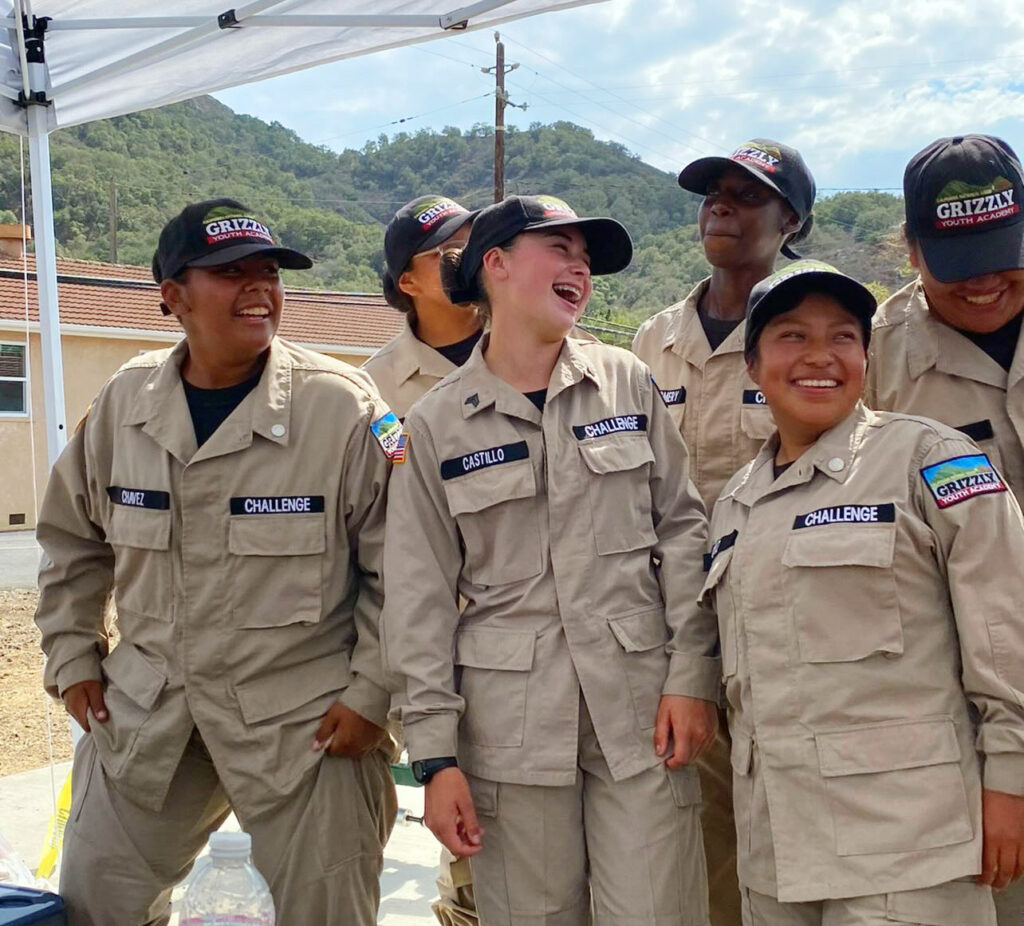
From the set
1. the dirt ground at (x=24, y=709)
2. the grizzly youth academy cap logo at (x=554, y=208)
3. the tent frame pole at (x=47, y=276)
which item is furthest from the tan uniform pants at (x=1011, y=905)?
the dirt ground at (x=24, y=709)

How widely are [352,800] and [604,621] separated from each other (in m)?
0.82

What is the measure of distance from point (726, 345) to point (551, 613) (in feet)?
3.15

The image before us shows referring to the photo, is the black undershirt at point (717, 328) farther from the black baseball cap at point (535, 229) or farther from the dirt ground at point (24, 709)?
the dirt ground at point (24, 709)

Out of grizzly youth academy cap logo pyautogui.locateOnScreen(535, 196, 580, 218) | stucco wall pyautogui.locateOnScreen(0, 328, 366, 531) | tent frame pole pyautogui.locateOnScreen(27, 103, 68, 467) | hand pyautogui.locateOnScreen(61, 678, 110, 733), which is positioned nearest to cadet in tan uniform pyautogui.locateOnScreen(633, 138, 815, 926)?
grizzly youth academy cap logo pyautogui.locateOnScreen(535, 196, 580, 218)

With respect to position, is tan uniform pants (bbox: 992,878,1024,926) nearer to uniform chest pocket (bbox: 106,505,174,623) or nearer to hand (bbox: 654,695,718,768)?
hand (bbox: 654,695,718,768)

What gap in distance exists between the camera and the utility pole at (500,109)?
71.1 ft

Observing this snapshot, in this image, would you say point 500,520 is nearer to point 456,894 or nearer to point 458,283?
point 458,283

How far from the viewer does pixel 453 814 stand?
238 centimetres

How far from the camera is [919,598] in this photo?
2135 millimetres

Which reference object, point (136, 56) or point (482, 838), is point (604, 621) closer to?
point (482, 838)

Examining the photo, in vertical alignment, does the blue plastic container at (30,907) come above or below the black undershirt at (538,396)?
below

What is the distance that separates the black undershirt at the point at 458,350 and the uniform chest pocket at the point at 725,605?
5.13ft

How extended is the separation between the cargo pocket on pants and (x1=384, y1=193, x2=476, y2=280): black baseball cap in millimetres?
2117

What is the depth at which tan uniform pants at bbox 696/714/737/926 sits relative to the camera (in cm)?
301
